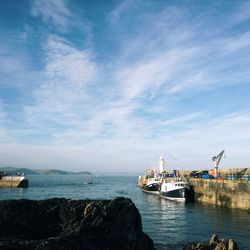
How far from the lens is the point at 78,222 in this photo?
2145 centimetres

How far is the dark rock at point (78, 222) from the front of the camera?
21047 millimetres

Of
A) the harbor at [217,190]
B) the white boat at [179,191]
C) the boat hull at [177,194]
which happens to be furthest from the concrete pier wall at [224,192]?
the boat hull at [177,194]

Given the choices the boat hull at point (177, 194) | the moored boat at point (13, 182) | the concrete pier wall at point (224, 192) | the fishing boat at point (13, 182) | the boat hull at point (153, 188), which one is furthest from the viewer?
the fishing boat at point (13, 182)

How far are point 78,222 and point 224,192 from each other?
56.9 metres

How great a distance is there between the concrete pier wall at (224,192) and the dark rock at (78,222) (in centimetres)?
4625

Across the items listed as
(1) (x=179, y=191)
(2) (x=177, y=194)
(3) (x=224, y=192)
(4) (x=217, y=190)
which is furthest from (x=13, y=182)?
(3) (x=224, y=192)

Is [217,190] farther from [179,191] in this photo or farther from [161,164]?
→ [161,164]

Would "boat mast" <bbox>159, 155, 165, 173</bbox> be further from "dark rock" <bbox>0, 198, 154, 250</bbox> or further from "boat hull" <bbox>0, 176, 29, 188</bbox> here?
"dark rock" <bbox>0, 198, 154, 250</bbox>

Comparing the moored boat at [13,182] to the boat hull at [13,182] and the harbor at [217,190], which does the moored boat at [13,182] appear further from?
the harbor at [217,190]

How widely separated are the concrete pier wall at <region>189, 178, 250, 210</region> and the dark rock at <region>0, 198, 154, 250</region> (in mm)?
46247

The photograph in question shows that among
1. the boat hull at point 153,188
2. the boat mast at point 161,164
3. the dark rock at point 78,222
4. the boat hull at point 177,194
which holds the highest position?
the boat mast at point 161,164

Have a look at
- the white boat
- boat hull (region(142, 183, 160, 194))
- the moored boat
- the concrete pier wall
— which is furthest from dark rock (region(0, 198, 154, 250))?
the moored boat

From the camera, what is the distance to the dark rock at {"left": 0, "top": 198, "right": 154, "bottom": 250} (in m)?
21.0

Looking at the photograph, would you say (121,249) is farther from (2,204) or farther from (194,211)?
(194,211)
